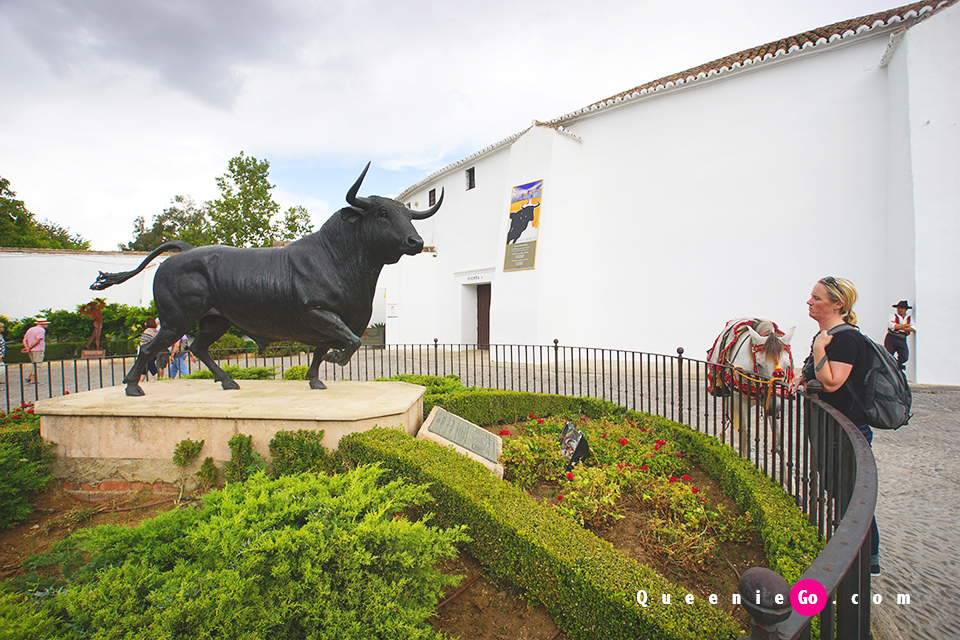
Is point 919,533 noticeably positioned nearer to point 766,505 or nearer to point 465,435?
point 766,505

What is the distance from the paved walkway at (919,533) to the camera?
2172 mm

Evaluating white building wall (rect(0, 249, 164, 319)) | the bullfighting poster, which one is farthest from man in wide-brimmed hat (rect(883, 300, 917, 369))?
white building wall (rect(0, 249, 164, 319))

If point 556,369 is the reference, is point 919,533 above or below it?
below

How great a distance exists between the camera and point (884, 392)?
2406 mm

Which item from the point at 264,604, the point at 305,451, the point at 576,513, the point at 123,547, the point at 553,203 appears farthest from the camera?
the point at 553,203

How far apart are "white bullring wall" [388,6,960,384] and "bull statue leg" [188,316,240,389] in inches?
343

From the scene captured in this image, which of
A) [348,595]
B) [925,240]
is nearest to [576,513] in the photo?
[348,595]

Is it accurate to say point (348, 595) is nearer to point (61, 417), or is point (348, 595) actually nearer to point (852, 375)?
point (852, 375)

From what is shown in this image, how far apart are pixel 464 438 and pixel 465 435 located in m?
0.09

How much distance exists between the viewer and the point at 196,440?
11.6 ft

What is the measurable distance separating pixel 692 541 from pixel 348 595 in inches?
83.3

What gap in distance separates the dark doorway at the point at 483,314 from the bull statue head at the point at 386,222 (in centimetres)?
1258

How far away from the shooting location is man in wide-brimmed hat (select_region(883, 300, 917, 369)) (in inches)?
324

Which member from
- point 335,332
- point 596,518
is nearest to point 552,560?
point 596,518
